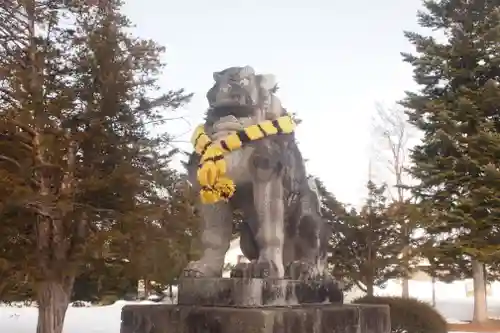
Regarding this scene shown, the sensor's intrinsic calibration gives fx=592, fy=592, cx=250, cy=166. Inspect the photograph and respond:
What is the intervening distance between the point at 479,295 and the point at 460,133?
511 cm

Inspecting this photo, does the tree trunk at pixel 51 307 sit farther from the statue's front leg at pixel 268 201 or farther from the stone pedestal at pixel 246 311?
the statue's front leg at pixel 268 201

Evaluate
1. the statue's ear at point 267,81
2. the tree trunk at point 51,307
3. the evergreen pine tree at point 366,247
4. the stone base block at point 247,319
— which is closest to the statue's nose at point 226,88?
the statue's ear at point 267,81

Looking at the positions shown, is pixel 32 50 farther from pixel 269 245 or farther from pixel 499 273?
pixel 499 273

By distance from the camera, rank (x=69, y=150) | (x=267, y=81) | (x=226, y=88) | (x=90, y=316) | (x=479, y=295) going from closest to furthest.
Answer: (x=226, y=88)
(x=267, y=81)
(x=69, y=150)
(x=90, y=316)
(x=479, y=295)

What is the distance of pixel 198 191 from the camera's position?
4.14 meters

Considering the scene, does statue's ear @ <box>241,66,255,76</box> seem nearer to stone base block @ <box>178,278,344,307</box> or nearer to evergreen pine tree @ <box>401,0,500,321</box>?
stone base block @ <box>178,278,344,307</box>

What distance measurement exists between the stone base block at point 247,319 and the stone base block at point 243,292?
0.11 m

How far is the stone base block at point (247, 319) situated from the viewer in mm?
3205

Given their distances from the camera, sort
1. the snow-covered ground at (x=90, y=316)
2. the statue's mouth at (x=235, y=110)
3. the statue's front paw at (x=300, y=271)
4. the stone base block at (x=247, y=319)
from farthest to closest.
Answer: the snow-covered ground at (x=90, y=316), the statue's mouth at (x=235, y=110), the statue's front paw at (x=300, y=271), the stone base block at (x=247, y=319)

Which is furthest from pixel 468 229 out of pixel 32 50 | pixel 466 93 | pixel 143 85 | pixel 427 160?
pixel 32 50

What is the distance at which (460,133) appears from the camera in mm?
18516

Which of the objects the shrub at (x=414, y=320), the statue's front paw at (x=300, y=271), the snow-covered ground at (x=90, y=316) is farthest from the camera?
the snow-covered ground at (x=90, y=316)

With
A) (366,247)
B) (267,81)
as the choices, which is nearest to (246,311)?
(267,81)

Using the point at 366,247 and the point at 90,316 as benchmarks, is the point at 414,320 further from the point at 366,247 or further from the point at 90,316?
the point at 90,316
